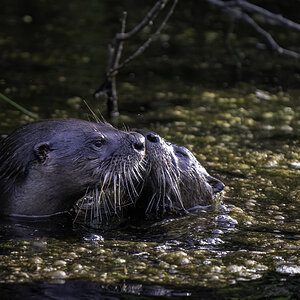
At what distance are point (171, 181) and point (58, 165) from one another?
74cm

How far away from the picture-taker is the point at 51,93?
23.9 feet

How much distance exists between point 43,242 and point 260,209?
1.51m

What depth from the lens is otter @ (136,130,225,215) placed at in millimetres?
4707

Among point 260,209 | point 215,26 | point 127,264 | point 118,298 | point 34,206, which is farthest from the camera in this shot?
point 215,26

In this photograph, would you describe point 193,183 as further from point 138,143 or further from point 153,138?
point 138,143

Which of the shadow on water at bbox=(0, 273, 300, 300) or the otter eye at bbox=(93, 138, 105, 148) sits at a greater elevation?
the otter eye at bbox=(93, 138, 105, 148)

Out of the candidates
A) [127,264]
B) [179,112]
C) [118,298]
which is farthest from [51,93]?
[118,298]

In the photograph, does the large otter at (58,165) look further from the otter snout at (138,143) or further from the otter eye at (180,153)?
the otter eye at (180,153)

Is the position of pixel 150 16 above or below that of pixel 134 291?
above

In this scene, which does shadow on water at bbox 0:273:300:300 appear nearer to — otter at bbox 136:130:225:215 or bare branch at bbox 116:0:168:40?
otter at bbox 136:130:225:215

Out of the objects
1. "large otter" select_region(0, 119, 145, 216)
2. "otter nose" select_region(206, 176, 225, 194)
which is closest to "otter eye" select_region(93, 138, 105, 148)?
"large otter" select_region(0, 119, 145, 216)

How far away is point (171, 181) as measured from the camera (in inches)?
187

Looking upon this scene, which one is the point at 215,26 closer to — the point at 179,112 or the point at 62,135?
the point at 179,112

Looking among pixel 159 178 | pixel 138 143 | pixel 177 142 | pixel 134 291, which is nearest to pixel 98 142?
pixel 138 143
